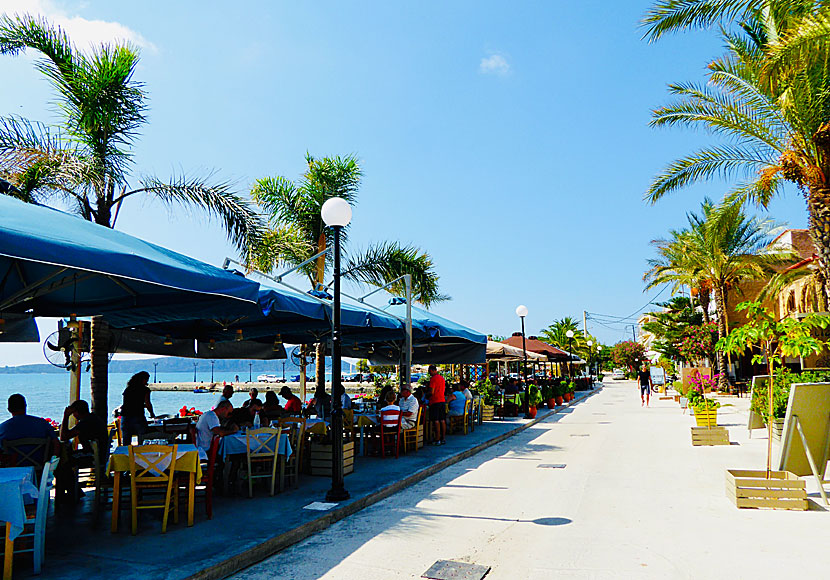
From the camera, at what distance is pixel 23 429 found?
22.5 feet

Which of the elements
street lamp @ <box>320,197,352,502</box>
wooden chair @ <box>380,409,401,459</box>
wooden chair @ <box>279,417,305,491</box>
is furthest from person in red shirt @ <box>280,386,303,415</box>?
street lamp @ <box>320,197,352,502</box>

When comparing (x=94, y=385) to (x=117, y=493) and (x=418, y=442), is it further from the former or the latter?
(x=418, y=442)

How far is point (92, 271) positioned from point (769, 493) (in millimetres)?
7904

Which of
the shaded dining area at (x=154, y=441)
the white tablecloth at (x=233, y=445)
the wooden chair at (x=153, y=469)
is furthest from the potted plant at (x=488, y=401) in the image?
the wooden chair at (x=153, y=469)

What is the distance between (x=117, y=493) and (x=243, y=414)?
3.95m

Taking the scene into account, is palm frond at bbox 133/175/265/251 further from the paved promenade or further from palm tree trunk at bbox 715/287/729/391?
palm tree trunk at bbox 715/287/729/391

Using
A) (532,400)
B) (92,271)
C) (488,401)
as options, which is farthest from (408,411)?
(532,400)

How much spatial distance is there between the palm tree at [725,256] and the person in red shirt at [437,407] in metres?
20.0

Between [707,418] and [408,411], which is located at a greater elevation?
→ [408,411]

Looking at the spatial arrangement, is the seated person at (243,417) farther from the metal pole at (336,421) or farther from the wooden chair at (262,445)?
the metal pole at (336,421)

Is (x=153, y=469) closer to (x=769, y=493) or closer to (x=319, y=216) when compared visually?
(x=769, y=493)

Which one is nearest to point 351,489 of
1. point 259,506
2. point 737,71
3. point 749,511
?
point 259,506

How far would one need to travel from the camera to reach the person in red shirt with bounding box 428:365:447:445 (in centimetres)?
1390

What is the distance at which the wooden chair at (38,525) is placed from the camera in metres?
5.07
